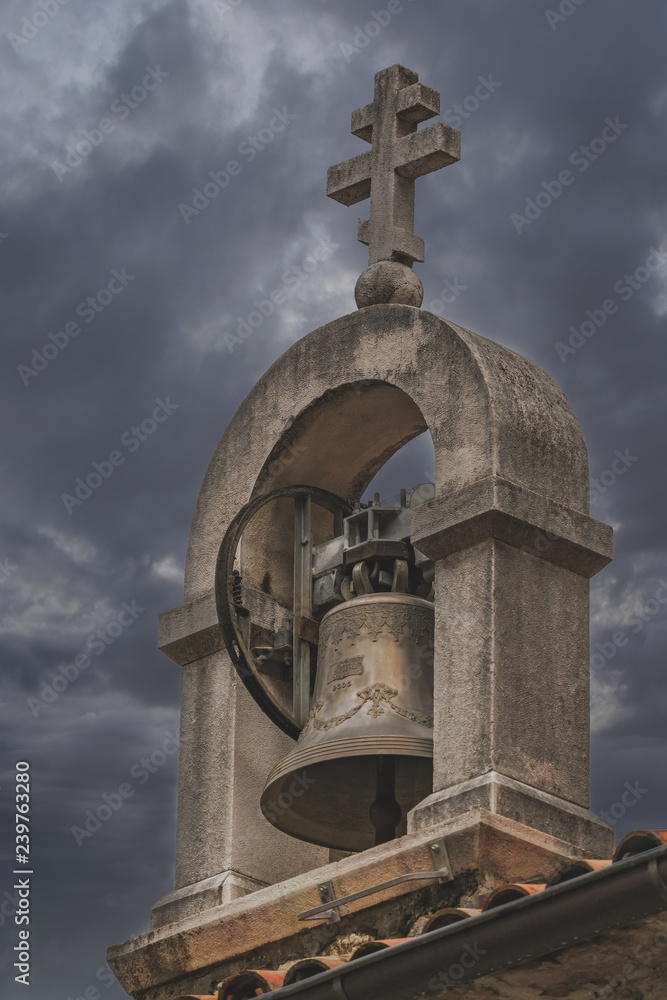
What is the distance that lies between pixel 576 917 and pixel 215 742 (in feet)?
10.9

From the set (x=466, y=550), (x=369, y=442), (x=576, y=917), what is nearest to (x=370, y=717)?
(x=466, y=550)

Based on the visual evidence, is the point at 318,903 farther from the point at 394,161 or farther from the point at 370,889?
the point at 394,161

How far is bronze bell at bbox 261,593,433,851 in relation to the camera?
8.18 m

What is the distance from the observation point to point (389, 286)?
9.00 m

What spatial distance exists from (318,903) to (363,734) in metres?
0.76

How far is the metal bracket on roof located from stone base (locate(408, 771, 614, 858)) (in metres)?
0.15

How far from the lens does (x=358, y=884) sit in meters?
7.57

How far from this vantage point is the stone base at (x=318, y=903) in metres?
7.25

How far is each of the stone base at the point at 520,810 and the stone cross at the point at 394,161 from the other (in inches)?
109

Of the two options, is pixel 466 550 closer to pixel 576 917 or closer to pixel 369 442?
pixel 369 442

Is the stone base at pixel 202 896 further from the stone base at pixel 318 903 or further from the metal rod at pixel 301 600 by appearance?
the metal rod at pixel 301 600

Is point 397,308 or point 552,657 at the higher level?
point 397,308

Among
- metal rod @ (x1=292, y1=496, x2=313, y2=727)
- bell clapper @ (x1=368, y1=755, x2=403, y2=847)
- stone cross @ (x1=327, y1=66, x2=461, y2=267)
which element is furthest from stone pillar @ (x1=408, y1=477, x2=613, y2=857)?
stone cross @ (x1=327, y1=66, x2=461, y2=267)

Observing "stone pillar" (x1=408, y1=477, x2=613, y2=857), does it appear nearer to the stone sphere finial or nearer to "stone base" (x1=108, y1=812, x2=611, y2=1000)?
"stone base" (x1=108, y1=812, x2=611, y2=1000)
